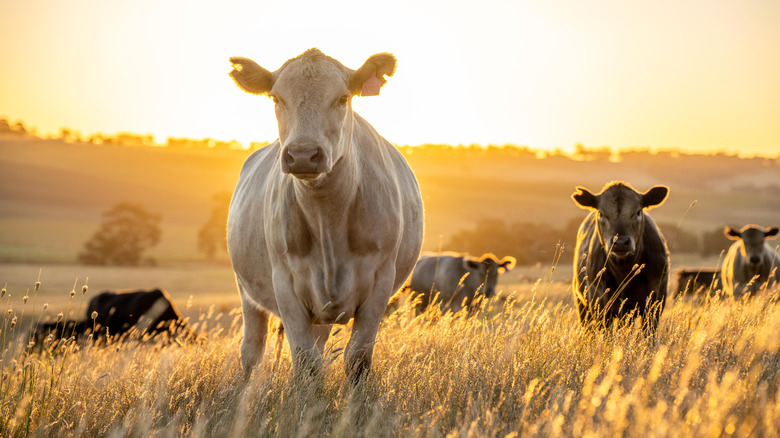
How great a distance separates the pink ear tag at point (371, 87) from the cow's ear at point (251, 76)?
0.62 m

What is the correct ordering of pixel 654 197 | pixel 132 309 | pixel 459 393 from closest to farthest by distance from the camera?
pixel 459 393
pixel 654 197
pixel 132 309

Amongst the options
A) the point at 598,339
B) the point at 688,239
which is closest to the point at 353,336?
the point at 598,339

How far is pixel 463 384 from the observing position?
449cm

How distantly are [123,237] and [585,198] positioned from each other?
5554cm

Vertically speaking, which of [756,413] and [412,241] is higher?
[412,241]

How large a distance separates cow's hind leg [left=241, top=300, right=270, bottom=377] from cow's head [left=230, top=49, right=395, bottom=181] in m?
2.09

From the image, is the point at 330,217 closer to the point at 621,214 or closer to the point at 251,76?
the point at 251,76

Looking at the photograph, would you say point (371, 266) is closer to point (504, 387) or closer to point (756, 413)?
point (504, 387)

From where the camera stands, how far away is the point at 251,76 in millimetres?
5031

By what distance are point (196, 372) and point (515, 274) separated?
108 ft

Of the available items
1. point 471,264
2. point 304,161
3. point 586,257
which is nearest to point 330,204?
point 304,161

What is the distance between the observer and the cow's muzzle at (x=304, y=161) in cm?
425

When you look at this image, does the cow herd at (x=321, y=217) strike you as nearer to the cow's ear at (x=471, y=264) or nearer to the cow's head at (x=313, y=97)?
the cow's head at (x=313, y=97)

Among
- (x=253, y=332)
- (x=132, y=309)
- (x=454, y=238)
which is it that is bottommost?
(x=454, y=238)
